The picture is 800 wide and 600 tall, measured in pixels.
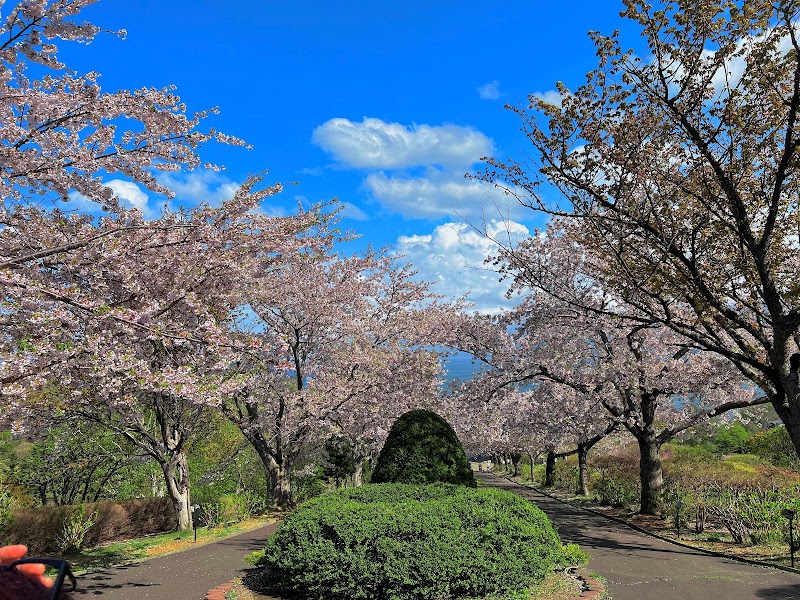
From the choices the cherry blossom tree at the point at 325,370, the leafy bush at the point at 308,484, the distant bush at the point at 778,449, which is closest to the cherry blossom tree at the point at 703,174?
the cherry blossom tree at the point at 325,370

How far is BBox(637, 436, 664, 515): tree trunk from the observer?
15.7 m

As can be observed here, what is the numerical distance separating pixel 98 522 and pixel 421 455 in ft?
33.2

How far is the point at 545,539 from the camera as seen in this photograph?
7.91 m

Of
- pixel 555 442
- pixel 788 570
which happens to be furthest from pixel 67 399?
pixel 555 442

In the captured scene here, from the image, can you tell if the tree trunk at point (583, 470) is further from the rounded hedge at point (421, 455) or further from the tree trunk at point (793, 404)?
the tree trunk at point (793, 404)

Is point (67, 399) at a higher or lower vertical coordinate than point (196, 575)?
higher

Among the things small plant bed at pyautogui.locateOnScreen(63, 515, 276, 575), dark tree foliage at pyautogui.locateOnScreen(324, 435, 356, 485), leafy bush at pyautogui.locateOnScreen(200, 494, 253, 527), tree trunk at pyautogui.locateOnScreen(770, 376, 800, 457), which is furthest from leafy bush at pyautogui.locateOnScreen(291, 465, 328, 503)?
tree trunk at pyautogui.locateOnScreen(770, 376, 800, 457)

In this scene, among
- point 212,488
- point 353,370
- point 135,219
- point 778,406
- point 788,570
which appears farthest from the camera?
point 212,488

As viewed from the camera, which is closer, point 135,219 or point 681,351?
point 135,219

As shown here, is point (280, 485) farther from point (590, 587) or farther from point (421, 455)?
point (590, 587)

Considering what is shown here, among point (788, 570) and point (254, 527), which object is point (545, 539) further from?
point (254, 527)

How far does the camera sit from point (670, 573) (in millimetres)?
9273

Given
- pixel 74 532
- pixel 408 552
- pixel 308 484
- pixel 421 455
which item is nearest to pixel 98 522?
pixel 74 532

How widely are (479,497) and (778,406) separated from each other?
4.69 m
